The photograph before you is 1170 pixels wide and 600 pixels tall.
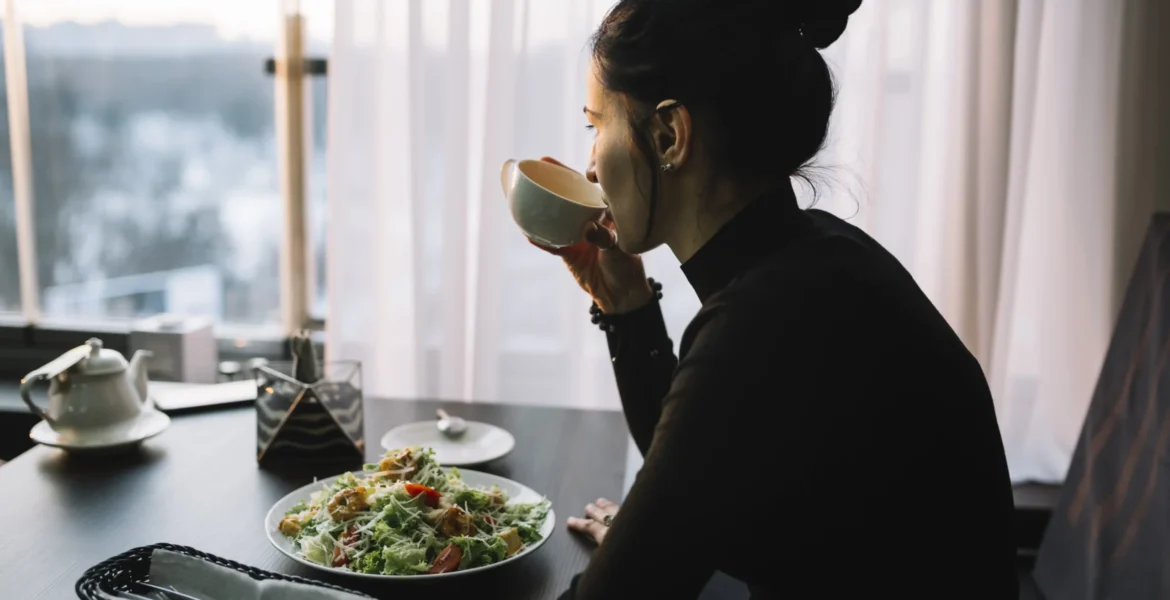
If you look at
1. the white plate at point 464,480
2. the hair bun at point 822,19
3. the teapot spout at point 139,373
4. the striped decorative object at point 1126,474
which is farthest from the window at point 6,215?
the striped decorative object at point 1126,474

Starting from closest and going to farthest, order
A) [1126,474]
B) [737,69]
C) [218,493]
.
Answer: [737,69]
[218,493]
[1126,474]

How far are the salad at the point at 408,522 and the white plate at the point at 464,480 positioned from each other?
0.03ft

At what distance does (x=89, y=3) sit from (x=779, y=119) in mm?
2504

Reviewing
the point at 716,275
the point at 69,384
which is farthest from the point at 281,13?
the point at 716,275

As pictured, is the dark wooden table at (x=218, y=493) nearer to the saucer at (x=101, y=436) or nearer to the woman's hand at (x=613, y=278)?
the saucer at (x=101, y=436)

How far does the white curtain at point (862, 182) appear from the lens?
2.27 metres

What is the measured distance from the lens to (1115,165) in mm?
2281

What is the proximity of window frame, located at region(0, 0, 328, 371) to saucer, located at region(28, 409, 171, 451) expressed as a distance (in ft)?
4.20

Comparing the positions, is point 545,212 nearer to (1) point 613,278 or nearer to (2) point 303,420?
(1) point 613,278

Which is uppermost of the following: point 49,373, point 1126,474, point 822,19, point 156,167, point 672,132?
point 822,19

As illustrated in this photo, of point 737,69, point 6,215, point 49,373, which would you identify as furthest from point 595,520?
point 6,215

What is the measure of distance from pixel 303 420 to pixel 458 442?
0.77 feet

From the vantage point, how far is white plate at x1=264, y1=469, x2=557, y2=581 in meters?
0.98

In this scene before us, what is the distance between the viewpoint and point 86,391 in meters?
1.42
